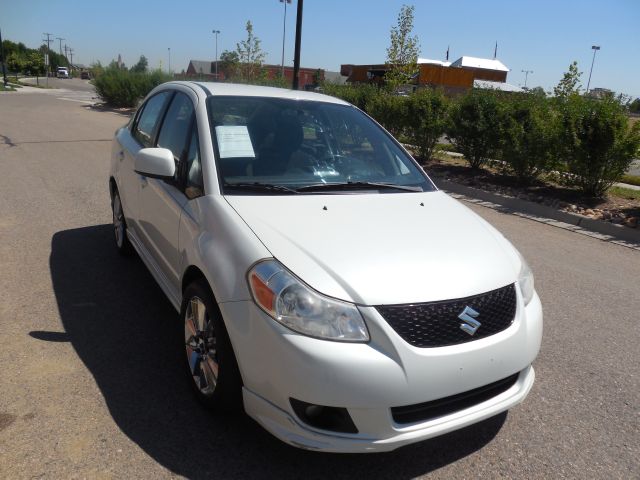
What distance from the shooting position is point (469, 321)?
2.35 meters

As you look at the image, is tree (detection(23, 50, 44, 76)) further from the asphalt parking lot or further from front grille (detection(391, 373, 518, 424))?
front grille (detection(391, 373, 518, 424))

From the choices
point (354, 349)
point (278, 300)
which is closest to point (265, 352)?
point (278, 300)

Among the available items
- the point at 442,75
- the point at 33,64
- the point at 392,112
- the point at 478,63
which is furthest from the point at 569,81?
the point at 33,64

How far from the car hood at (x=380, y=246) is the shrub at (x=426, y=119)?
30.0ft

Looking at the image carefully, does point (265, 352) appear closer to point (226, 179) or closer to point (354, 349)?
point (354, 349)

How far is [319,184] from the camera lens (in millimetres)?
3275

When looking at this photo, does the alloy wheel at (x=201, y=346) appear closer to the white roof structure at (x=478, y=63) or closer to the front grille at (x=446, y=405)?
the front grille at (x=446, y=405)

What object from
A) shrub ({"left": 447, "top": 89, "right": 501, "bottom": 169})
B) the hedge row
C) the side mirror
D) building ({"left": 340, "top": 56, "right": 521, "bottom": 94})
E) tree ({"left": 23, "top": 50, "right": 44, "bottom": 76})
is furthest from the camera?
tree ({"left": 23, "top": 50, "right": 44, "bottom": 76})

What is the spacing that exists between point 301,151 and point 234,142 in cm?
47

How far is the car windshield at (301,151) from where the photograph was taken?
A: 10.5 ft

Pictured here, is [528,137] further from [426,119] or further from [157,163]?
[157,163]

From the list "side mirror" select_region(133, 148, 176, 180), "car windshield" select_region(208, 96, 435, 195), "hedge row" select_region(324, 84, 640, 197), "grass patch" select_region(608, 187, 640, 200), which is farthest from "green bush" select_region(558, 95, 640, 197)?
"side mirror" select_region(133, 148, 176, 180)

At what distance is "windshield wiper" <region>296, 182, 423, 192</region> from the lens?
3206 millimetres

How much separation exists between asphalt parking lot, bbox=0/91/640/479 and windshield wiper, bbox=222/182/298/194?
3.95 feet
